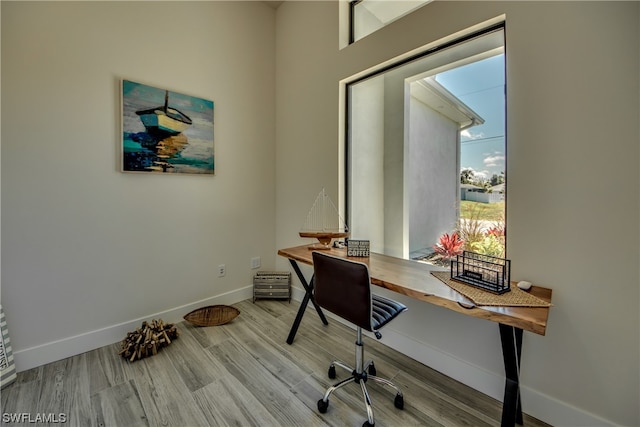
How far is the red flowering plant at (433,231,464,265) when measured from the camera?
1.86m

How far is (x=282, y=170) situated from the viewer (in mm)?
3137

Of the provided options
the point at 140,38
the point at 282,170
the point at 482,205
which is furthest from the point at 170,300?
the point at 482,205

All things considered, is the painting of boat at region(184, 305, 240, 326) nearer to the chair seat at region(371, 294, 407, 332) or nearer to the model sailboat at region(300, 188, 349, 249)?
the model sailboat at region(300, 188, 349, 249)

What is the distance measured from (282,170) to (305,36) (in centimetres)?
143

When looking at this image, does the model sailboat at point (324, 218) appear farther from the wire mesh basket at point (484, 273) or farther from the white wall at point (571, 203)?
the white wall at point (571, 203)

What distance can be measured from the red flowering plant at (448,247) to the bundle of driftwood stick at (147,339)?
2.24 meters

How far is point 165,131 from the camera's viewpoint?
7.68 feet

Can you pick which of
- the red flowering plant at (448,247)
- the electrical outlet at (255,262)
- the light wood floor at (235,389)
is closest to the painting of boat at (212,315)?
the light wood floor at (235,389)

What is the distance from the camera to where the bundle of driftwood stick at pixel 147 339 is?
198 centimetres

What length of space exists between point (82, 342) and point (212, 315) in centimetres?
95

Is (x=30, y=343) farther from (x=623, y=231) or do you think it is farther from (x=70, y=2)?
(x=623, y=231)

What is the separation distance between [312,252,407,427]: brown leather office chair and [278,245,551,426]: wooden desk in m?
0.19

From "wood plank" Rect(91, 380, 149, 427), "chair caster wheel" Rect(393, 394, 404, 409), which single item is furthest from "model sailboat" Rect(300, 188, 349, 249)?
"wood plank" Rect(91, 380, 149, 427)

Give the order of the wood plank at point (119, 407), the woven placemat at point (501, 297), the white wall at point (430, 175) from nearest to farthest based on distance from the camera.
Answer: the woven placemat at point (501, 297) < the wood plank at point (119, 407) < the white wall at point (430, 175)
